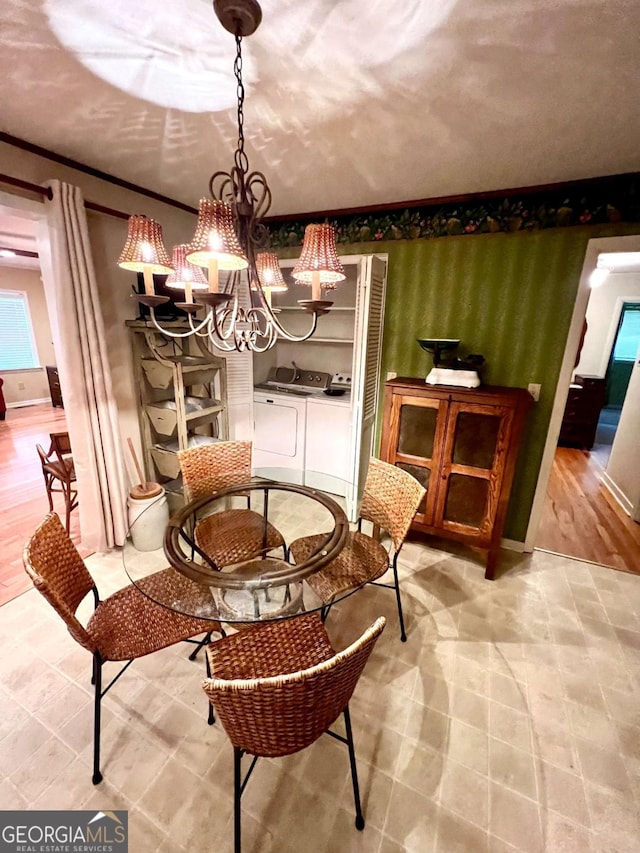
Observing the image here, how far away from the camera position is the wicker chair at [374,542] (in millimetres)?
1556

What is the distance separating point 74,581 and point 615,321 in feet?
23.9

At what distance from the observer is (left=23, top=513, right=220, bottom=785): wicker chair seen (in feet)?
3.99

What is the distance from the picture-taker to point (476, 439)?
7.25 ft

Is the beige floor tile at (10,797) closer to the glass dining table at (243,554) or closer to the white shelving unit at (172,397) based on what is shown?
the glass dining table at (243,554)

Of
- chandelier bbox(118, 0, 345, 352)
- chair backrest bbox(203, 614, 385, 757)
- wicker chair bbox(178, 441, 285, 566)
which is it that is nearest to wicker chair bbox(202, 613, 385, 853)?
chair backrest bbox(203, 614, 385, 757)

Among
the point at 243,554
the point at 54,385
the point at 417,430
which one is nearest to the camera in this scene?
the point at 243,554

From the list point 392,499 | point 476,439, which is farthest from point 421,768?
point 476,439

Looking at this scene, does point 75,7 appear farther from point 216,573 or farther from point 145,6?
point 216,573

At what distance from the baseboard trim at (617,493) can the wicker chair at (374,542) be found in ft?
8.77

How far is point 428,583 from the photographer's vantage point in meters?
2.25

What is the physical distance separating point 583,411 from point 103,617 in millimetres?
5676

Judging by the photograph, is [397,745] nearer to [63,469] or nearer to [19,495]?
[63,469]

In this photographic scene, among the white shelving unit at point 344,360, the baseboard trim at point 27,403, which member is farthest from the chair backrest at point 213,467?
the baseboard trim at point 27,403

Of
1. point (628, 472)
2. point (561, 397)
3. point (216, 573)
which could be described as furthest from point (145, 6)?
point (628, 472)
